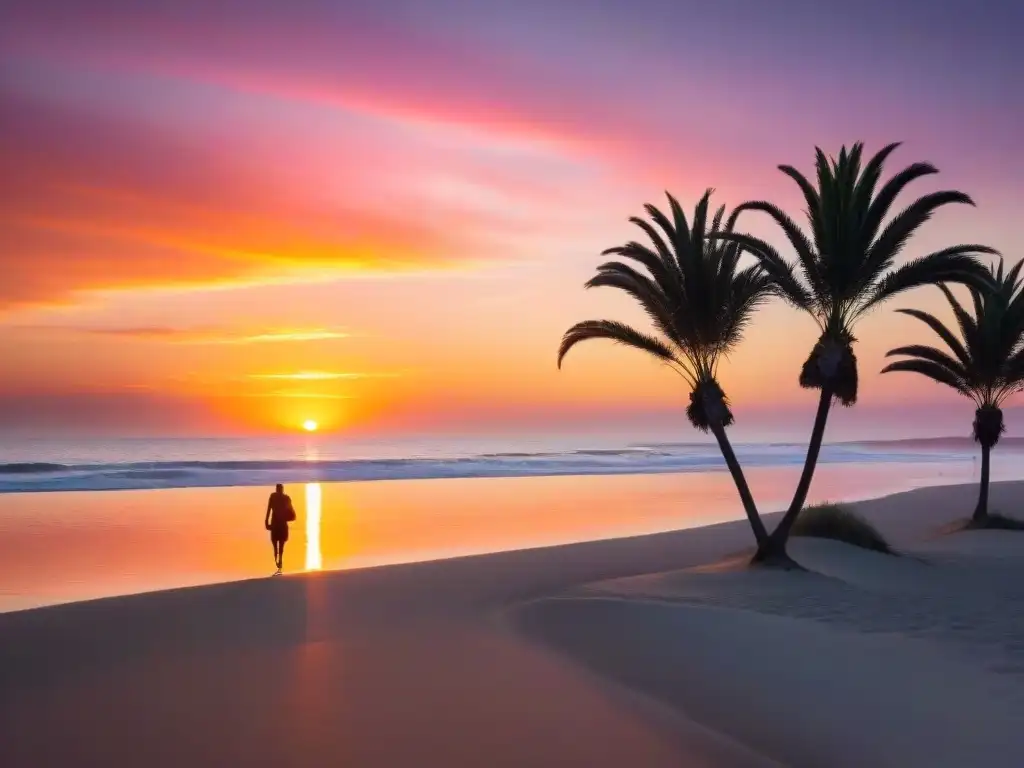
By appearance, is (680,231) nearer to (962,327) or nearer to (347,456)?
(962,327)

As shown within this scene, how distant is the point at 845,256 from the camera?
15.9 m

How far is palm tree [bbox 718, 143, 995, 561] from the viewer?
1585 cm

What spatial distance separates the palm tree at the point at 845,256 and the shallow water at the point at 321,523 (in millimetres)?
8019

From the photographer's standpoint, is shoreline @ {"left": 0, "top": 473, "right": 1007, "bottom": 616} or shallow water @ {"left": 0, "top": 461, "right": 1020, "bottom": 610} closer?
shoreline @ {"left": 0, "top": 473, "right": 1007, "bottom": 616}

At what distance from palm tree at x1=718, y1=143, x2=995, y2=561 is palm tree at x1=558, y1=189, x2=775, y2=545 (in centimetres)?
65

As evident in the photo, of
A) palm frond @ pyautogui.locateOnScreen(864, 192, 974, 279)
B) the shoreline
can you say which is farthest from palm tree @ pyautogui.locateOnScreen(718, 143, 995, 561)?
the shoreline

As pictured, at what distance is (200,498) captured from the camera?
3444cm

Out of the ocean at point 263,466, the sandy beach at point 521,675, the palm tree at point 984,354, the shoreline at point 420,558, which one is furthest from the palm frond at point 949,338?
the ocean at point 263,466

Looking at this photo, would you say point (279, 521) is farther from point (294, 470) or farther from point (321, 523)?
point (294, 470)

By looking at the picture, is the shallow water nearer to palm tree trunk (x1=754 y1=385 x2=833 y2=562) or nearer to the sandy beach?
the sandy beach

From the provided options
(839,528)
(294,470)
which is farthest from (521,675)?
(294,470)

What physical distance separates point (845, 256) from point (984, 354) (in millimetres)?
12082

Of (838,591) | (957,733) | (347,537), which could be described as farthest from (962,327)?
(957,733)

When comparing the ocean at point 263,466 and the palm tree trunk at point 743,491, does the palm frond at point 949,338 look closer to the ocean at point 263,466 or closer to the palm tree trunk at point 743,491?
the palm tree trunk at point 743,491
